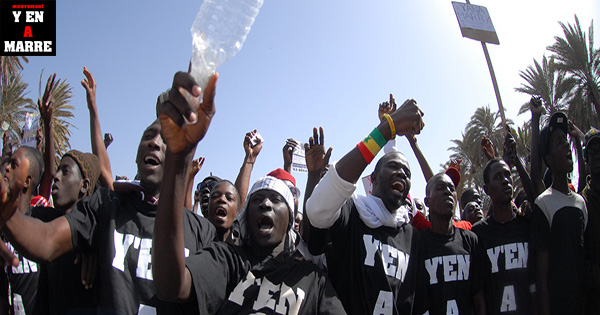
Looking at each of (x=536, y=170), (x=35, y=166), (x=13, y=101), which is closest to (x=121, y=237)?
(x=35, y=166)

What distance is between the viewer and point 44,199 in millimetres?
4051

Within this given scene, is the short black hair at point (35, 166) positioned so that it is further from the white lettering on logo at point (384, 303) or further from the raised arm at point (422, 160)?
the raised arm at point (422, 160)

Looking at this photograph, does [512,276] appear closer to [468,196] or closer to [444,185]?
[444,185]

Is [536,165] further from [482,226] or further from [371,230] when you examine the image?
[371,230]

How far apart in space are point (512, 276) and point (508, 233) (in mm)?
383

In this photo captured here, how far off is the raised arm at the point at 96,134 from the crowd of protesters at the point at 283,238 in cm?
1

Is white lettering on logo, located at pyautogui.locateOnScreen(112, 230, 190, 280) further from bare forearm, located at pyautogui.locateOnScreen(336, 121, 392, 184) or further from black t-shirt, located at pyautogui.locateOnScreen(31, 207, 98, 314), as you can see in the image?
bare forearm, located at pyautogui.locateOnScreen(336, 121, 392, 184)

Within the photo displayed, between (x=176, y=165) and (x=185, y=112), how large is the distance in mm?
278

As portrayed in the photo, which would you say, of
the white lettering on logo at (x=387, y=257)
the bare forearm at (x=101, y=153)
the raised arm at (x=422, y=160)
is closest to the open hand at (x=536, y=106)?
the raised arm at (x=422, y=160)

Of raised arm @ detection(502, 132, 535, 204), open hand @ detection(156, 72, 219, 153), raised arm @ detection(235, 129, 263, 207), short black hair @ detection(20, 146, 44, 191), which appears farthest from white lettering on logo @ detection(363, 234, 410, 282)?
short black hair @ detection(20, 146, 44, 191)

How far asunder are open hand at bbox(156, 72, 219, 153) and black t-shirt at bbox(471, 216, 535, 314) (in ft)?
9.95

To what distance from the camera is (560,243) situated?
3.66 metres

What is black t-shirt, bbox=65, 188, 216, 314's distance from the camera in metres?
2.38

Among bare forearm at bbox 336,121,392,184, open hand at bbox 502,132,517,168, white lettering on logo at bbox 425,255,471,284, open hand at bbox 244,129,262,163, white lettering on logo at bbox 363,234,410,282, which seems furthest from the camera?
open hand at bbox 244,129,262,163
